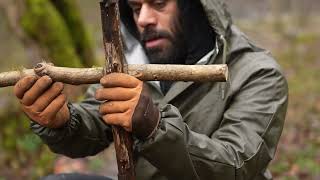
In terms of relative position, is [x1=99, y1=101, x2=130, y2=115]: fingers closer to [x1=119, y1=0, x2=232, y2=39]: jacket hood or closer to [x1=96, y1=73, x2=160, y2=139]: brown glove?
[x1=96, y1=73, x2=160, y2=139]: brown glove

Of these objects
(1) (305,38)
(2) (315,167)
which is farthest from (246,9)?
(2) (315,167)

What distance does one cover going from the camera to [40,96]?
8.63 ft

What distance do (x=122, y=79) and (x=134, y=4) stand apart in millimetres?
1424

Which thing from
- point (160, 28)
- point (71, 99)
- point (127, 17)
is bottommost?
point (71, 99)

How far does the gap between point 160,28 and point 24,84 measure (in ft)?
4.14

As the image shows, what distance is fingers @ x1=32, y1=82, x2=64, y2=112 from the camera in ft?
8.63

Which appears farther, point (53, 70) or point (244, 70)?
point (244, 70)

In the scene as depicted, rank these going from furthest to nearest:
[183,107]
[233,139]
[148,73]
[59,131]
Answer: [183,107] < [59,131] < [233,139] < [148,73]

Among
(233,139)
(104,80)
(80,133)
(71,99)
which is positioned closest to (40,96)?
(104,80)

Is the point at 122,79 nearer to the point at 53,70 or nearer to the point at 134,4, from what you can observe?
the point at 53,70

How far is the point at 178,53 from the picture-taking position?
3764 millimetres

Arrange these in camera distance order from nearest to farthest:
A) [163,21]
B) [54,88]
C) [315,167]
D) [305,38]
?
[54,88], [163,21], [315,167], [305,38]

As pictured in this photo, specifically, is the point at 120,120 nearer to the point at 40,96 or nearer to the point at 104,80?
the point at 104,80

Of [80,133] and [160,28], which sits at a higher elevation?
[160,28]
